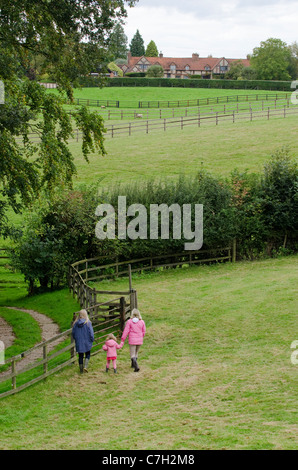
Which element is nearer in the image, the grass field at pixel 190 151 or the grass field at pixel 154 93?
the grass field at pixel 190 151

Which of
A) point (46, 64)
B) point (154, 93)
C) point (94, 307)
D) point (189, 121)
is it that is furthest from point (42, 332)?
point (154, 93)

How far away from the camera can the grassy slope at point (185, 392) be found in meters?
9.69

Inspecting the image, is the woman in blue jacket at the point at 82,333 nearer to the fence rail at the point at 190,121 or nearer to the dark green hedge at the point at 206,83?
the fence rail at the point at 190,121

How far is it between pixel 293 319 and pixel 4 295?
582 inches

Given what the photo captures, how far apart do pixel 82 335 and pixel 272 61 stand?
9504 centimetres

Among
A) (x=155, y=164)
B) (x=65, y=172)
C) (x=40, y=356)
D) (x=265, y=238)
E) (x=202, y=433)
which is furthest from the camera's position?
(x=155, y=164)

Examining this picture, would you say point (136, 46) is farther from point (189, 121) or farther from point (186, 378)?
point (186, 378)

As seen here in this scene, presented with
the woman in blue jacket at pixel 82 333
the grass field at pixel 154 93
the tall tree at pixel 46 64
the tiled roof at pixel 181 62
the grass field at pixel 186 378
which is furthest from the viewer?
the tiled roof at pixel 181 62

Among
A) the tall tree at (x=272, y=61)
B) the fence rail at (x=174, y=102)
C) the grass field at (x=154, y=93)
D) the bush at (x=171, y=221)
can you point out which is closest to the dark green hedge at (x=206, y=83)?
the grass field at (x=154, y=93)

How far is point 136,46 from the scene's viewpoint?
145875 mm

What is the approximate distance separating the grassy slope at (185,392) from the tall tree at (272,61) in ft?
287

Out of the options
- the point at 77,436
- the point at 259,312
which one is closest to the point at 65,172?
the point at 259,312

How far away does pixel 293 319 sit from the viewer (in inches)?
674

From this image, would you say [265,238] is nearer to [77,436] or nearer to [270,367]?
[270,367]
